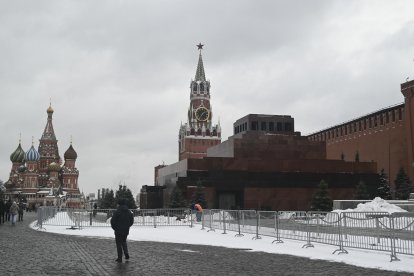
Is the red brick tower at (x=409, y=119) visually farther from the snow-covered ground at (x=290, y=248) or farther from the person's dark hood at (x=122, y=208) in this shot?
the person's dark hood at (x=122, y=208)

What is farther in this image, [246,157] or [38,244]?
[246,157]

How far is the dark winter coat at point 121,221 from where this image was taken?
1195cm

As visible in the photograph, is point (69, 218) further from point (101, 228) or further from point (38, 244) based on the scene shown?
point (38, 244)

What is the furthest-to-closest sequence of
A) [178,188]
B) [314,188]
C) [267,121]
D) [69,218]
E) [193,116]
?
[193,116] → [267,121] → [314,188] → [178,188] → [69,218]

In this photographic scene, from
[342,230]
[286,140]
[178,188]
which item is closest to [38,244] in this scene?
[342,230]

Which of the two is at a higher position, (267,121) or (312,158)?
(267,121)

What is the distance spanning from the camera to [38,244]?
16750 millimetres

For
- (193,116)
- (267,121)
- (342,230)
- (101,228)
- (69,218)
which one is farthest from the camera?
(193,116)

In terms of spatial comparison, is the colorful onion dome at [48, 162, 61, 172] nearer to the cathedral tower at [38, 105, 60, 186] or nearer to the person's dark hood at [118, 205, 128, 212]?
the cathedral tower at [38, 105, 60, 186]

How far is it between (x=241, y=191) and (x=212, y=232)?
2689 cm

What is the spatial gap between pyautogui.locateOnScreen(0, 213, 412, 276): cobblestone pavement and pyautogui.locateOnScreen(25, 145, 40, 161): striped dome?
108398mm

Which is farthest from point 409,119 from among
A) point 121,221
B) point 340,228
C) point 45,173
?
point 45,173

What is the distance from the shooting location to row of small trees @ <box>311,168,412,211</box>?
138 feet

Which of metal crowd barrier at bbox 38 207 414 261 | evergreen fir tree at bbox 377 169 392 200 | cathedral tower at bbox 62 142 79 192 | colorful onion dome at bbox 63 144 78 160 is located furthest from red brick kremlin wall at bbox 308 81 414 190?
colorful onion dome at bbox 63 144 78 160
